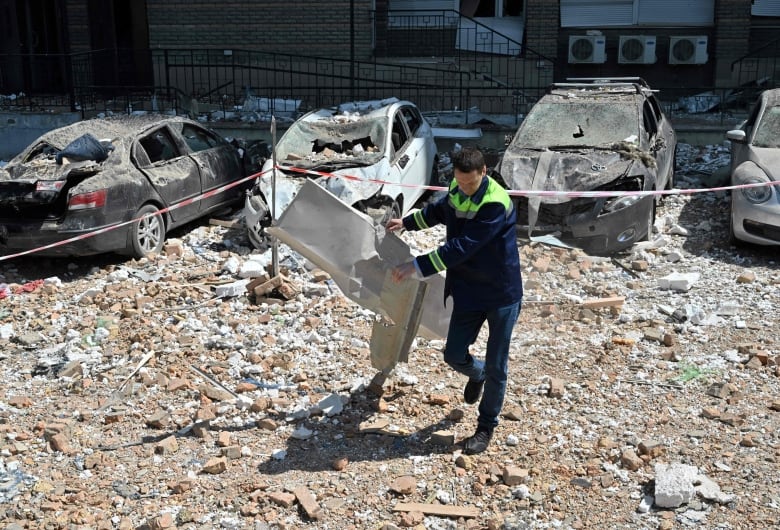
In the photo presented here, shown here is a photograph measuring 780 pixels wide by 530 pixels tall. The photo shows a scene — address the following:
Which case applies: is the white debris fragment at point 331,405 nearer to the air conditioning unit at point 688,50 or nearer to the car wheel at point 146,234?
the car wheel at point 146,234

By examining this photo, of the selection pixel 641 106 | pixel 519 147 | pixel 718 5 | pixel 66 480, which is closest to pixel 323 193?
pixel 66 480

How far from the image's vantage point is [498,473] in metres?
5.03

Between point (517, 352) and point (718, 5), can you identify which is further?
point (718, 5)

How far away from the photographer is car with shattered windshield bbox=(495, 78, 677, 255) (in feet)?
29.4

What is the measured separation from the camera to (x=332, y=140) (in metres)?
10.6

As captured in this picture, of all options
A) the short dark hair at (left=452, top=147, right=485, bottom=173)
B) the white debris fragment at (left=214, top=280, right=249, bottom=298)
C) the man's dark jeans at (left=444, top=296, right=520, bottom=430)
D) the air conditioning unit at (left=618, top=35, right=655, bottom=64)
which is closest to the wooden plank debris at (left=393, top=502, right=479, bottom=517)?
the man's dark jeans at (left=444, top=296, right=520, bottom=430)

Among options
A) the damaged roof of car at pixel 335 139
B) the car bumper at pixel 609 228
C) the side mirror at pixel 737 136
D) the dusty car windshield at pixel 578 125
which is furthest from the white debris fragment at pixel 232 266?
the side mirror at pixel 737 136

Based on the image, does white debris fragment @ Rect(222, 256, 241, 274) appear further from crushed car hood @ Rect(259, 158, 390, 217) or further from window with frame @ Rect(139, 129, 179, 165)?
window with frame @ Rect(139, 129, 179, 165)

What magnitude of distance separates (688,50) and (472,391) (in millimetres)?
13534

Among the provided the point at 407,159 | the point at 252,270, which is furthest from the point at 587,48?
the point at 252,270

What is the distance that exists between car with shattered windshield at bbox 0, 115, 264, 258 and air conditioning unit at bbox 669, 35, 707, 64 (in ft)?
33.0

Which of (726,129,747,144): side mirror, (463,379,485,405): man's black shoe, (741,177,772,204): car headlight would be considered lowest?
(463,379,485,405): man's black shoe

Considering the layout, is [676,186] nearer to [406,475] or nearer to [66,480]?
[406,475]

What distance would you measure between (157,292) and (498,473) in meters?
4.36
